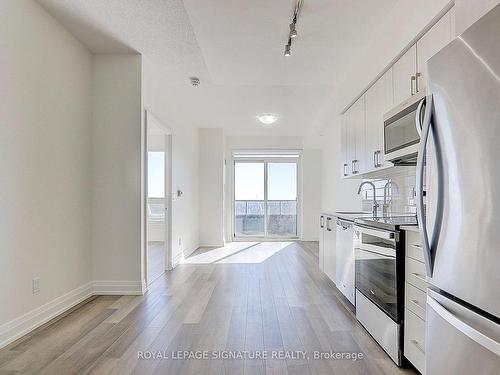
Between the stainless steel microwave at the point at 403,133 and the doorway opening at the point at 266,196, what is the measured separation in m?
5.31

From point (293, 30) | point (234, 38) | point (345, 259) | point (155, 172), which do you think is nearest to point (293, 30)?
point (293, 30)

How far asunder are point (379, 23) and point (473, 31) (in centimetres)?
200

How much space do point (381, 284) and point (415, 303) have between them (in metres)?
0.42

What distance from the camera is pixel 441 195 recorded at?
1.15 meters

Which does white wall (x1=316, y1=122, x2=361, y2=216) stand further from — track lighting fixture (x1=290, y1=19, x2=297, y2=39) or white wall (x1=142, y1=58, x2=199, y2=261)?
white wall (x1=142, y1=58, x2=199, y2=261)

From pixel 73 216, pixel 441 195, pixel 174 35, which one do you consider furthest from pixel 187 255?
pixel 441 195

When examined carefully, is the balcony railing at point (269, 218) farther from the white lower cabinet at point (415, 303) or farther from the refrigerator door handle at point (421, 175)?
the refrigerator door handle at point (421, 175)

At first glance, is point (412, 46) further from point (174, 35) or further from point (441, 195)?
point (174, 35)

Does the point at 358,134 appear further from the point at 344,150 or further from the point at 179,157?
the point at 179,157

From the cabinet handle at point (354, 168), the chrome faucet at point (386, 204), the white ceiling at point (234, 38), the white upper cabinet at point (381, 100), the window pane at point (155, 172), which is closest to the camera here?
the white upper cabinet at point (381, 100)

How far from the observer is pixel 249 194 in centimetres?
802

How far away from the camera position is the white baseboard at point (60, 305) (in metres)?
2.34

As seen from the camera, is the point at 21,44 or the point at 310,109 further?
the point at 310,109

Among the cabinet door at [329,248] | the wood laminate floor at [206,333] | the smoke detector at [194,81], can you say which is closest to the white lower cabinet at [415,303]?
the wood laminate floor at [206,333]
